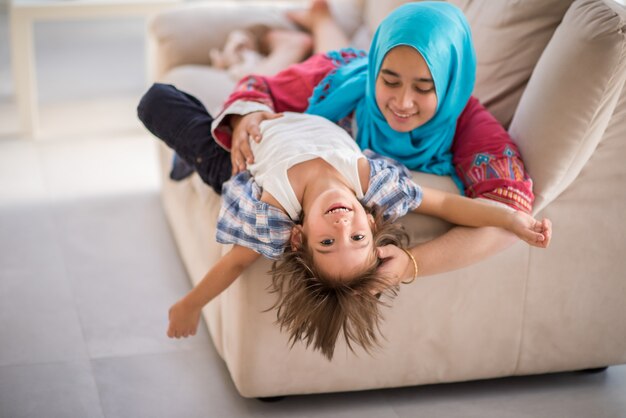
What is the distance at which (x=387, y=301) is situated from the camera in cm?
183

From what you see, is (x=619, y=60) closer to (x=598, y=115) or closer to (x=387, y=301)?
(x=598, y=115)

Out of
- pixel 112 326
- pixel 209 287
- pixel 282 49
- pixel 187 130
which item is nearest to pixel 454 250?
pixel 209 287

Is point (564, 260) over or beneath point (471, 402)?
over

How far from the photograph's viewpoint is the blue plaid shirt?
1.69 meters

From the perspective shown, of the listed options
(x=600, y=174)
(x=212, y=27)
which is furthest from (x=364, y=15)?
(x=600, y=174)

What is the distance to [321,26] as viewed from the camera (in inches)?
112

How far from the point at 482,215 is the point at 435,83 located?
31cm

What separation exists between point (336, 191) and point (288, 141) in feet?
0.74

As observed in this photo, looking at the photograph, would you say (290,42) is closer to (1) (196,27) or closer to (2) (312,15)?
(2) (312,15)

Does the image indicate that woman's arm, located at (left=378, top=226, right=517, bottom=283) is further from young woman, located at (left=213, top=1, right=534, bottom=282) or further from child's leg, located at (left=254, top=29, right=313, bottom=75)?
child's leg, located at (left=254, top=29, right=313, bottom=75)

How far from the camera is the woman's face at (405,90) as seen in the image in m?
1.82

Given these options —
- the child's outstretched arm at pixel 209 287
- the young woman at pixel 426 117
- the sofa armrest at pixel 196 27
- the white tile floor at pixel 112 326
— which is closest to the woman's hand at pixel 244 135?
the young woman at pixel 426 117

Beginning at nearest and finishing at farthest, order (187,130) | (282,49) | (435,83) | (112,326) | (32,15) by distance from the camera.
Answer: (435,83), (187,130), (112,326), (282,49), (32,15)

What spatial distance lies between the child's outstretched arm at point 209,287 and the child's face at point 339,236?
160mm
